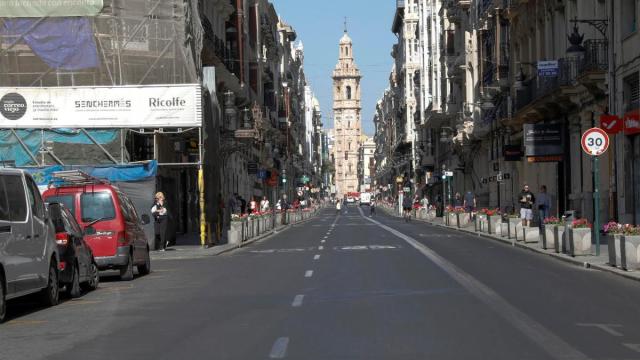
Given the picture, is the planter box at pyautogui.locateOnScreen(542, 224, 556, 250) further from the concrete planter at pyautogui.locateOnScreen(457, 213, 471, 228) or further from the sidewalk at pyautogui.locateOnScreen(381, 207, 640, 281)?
the concrete planter at pyautogui.locateOnScreen(457, 213, 471, 228)

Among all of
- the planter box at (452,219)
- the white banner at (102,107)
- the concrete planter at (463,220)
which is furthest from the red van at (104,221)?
the planter box at (452,219)

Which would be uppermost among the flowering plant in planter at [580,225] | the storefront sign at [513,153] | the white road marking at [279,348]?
the storefront sign at [513,153]

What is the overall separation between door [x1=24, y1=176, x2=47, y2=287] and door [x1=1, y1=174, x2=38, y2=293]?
142mm

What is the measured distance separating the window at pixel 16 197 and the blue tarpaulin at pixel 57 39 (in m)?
20.9

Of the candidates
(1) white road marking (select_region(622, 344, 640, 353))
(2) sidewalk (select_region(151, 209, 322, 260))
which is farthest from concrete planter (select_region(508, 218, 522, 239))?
(1) white road marking (select_region(622, 344, 640, 353))

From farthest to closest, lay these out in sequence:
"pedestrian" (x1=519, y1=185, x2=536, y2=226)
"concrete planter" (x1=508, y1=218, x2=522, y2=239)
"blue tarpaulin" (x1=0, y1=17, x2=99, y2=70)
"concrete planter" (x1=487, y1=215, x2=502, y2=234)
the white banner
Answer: "concrete planter" (x1=487, y1=215, x2=502, y2=234) → "pedestrian" (x1=519, y1=185, x2=536, y2=226) → "concrete planter" (x1=508, y1=218, x2=522, y2=239) → "blue tarpaulin" (x1=0, y1=17, x2=99, y2=70) → the white banner

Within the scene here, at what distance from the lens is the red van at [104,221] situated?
910 inches

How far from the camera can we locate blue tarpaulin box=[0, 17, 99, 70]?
36750 millimetres

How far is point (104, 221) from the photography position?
923 inches

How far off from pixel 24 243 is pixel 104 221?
722cm

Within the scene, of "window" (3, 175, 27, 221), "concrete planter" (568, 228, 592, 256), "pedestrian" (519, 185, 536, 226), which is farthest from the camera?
"pedestrian" (519, 185, 536, 226)

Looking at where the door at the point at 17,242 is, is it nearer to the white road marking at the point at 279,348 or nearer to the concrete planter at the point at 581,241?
the white road marking at the point at 279,348

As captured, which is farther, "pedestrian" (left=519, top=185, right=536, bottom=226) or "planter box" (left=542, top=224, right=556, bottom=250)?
"pedestrian" (left=519, top=185, right=536, bottom=226)

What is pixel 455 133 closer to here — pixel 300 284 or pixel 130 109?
pixel 130 109
